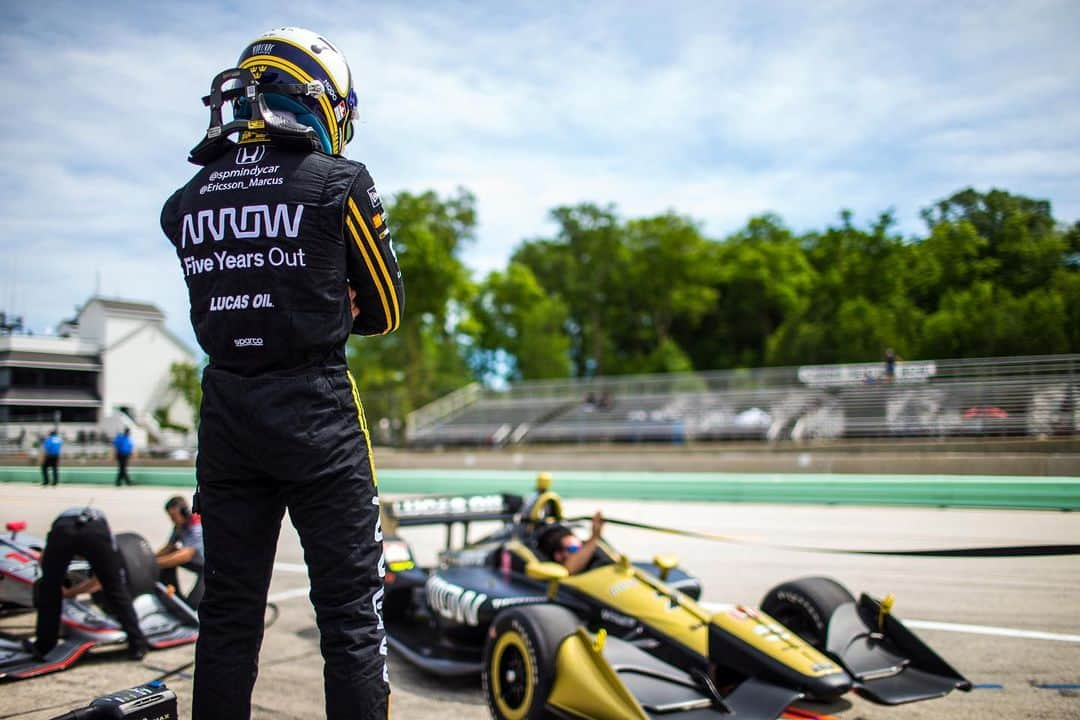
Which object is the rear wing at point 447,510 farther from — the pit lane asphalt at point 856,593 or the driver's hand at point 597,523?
the driver's hand at point 597,523

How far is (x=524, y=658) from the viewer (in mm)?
3426

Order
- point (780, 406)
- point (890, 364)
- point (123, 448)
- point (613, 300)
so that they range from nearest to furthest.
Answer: point (123, 448), point (890, 364), point (780, 406), point (613, 300)

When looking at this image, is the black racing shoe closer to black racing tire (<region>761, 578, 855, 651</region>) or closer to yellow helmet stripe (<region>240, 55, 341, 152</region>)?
yellow helmet stripe (<region>240, 55, 341, 152</region>)

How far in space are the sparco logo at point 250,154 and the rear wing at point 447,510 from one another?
377cm

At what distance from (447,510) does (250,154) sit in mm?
4132

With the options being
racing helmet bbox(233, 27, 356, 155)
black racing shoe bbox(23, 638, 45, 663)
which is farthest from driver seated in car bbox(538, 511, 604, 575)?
racing helmet bbox(233, 27, 356, 155)

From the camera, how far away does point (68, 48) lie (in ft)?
11.6

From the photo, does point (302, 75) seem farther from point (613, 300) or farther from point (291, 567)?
point (613, 300)

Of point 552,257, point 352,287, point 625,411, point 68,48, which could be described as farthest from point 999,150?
point 552,257

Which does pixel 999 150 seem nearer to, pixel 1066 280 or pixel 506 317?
pixel 1066 280

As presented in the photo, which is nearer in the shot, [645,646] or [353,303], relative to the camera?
[353,303]

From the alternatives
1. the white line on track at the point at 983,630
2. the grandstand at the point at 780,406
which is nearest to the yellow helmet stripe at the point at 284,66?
the white line on track at the point at 983,630

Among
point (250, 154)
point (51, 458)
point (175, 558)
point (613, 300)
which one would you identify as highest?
point (613, 300)

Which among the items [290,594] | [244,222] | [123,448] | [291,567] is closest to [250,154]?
[244,222]
